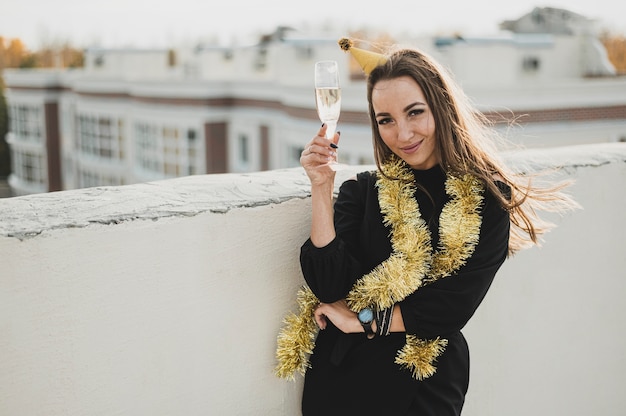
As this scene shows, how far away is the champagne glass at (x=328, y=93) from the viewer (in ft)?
6.57

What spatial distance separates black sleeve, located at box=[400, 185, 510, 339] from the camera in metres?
1.97

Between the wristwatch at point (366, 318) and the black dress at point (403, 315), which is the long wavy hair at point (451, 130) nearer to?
the black dress at point (403, 315)

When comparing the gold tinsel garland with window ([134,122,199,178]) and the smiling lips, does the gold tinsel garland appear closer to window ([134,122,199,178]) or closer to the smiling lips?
the smiling lips

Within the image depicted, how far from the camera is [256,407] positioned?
2223 millimetres

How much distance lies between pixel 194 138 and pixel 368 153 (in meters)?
11.2

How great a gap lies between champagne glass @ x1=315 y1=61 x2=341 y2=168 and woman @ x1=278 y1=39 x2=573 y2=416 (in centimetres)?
5

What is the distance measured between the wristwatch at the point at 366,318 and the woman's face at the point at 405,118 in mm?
468

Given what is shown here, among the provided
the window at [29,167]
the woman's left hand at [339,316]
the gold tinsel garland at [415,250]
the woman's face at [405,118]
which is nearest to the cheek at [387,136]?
the woman's face at [405,118]

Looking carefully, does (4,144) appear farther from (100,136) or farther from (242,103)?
(242,103)

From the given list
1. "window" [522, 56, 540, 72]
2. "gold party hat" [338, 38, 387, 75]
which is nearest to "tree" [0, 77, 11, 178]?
"window" [522, 56, 540, 72]

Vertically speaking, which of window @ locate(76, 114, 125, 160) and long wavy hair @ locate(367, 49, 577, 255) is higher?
long wavy hair @ locate(367, 49, 577, 255)

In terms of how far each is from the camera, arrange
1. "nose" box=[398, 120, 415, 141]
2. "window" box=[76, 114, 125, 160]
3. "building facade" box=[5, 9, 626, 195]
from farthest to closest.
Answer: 1. "window" box=[76, 114, 125, 160]
2. "building facade" box=[5, 9, 626, 195]
3. "nose" box=[398, 120, 415, 141]

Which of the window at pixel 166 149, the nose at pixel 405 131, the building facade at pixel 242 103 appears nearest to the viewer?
the nose at pixel 405 131

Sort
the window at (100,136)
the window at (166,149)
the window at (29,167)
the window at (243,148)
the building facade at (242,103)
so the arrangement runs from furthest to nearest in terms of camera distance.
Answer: the window at (29,167)
the window at (100,136)
the window at (166,149)
the window at (243,148)
the building facade at (242,103)
